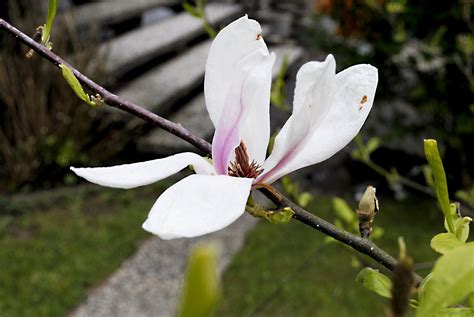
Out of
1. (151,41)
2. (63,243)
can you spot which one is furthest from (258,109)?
(151,41)

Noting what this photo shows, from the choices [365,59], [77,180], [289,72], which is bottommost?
[289,72]

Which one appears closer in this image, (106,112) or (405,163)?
(106,112)

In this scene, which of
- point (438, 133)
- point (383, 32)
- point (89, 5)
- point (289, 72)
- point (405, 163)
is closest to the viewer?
point (438, 133)

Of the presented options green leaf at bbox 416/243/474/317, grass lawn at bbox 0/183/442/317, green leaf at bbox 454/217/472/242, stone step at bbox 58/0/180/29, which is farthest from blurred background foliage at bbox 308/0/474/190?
green leaf at bbox 416/243/474/317

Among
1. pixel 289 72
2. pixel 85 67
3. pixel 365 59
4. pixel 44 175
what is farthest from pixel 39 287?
pixel 289 72

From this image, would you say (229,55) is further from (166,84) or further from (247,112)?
(166,84)

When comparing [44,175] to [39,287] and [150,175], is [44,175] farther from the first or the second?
[150,175]

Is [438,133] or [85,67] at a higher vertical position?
[85,67]
